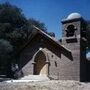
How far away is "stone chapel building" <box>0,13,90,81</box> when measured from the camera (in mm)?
21078

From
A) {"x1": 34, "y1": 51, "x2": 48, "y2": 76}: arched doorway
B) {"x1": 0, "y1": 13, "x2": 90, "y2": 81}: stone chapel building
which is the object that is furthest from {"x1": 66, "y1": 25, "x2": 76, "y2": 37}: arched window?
{"x1": 34, "y1": 51, "x2": 48, "y2": 76}: arched doorway

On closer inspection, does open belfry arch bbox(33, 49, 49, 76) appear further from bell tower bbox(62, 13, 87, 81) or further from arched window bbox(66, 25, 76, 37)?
arched window bbox(66, 25, 76, 37)

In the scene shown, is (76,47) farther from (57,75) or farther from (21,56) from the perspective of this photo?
(21,56)

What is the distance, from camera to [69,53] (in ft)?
70.0

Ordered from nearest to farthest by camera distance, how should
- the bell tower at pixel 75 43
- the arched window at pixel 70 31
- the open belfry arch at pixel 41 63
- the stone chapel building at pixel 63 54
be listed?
the bell tower at pixel 75 43 < the stone chapel building at pixel 63 54 < the arched window at pixel 70 31 < the open belfry arch at pixel 41 63

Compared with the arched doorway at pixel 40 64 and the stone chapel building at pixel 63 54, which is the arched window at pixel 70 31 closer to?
the stone chapel building at pixel 63 54

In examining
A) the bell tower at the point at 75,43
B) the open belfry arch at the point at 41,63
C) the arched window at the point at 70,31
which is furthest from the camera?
the open belfry arch at the point at 41,63

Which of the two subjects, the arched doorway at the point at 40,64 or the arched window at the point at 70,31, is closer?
the arched window at the point at 70,31

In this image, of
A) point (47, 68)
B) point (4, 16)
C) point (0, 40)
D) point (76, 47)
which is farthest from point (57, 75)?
point (4, 16)

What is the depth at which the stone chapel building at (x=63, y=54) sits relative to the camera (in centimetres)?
2108

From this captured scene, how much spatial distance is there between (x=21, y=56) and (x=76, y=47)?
753 cm

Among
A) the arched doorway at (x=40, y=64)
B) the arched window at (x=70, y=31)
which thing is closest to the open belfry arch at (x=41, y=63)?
the arched doorway at (x=40, y=64)

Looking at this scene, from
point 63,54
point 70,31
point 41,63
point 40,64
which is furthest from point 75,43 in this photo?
point 40,64

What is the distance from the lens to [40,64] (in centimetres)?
2362
